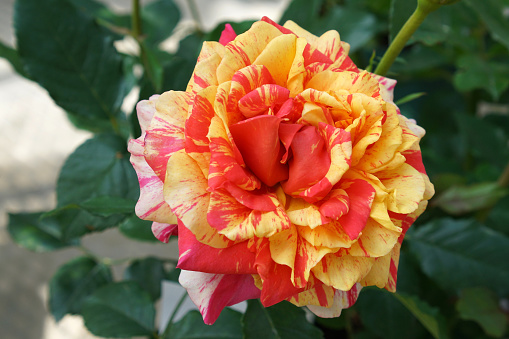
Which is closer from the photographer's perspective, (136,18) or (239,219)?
(239,219)

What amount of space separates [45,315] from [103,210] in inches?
18.0

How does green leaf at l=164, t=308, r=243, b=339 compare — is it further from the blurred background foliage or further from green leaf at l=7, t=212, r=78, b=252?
green leaf at l=7, t=212, r=78, b=252

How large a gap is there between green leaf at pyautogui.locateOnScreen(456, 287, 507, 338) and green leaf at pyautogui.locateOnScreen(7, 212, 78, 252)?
0.32 metres

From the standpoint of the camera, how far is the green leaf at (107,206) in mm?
232

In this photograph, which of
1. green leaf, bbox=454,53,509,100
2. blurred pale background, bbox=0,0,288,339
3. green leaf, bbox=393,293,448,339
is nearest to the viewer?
green leaf, bbox=393,293,448,339

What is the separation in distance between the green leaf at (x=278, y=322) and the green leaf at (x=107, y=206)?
8cm

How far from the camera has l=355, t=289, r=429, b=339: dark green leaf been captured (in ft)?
1.16

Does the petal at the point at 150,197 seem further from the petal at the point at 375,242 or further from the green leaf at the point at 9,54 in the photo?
the green leaf at the point at 9,54

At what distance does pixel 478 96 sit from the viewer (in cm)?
54

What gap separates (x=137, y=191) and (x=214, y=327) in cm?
10

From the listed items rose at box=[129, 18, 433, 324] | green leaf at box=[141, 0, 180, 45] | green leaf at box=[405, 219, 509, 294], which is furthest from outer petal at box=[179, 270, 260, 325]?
green leaf at box=[141, 0, 180, 45]

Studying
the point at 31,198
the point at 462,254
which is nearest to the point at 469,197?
the point at 462,254

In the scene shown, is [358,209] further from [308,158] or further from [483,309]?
[483,309]

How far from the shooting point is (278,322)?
0.25 m
